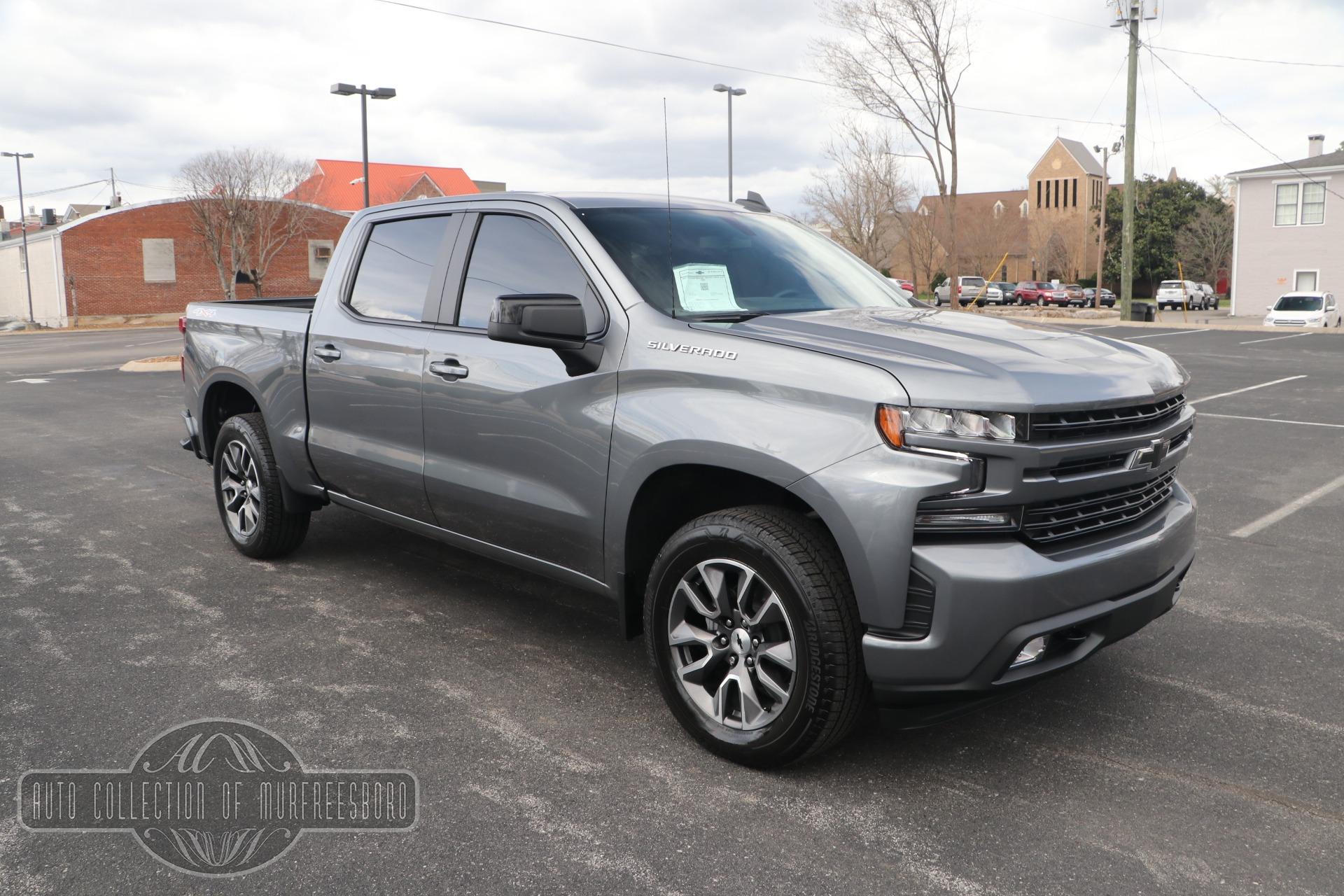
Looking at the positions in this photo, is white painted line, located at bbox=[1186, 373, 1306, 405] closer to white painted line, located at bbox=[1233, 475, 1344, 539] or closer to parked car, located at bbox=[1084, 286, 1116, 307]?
white painted line, located at bbox=[1233, 475, 1344, 539]

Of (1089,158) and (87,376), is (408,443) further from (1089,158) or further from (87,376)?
(1089,158)

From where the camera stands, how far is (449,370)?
4398 millimetres

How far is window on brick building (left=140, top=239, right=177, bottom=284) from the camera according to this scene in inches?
→ 1934

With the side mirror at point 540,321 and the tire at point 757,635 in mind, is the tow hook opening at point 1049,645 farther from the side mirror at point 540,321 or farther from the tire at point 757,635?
the side mirror at point 540,321

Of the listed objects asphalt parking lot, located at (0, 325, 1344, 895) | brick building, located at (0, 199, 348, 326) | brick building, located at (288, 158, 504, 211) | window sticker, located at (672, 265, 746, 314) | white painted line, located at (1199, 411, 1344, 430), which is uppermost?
brick building, located at (288, 158, 504, 211)

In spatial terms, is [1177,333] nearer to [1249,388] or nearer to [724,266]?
[1249,388]

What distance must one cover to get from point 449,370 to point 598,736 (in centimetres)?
162

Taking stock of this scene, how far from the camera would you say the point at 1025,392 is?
10.0 ft

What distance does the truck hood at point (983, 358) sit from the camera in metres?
3.04

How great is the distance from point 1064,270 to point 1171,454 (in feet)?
259

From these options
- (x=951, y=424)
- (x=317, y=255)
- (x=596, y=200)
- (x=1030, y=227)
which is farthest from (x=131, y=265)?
(x=1030, y=227)

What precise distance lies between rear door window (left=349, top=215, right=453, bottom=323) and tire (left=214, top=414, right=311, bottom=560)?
1126 mm

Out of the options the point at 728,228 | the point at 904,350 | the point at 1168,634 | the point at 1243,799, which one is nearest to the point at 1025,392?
the point at 904,350

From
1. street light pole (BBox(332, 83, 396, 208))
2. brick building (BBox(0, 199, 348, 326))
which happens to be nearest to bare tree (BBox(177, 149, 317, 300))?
brick building (BBox(0, 199, 348, 326))
